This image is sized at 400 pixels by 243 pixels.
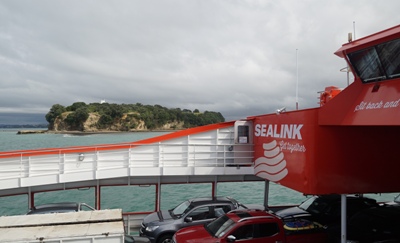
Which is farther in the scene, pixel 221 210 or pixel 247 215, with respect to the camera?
pixel 221 210

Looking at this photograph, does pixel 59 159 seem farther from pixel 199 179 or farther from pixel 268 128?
pixel 268 128

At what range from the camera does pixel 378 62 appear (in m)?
7.54

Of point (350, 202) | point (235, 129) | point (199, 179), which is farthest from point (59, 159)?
point (350, 202)

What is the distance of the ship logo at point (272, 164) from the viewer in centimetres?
1102

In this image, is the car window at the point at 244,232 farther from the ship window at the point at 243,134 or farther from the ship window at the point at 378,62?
the ship window at the point at 243,134

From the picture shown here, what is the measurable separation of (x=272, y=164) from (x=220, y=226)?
11.1 feet

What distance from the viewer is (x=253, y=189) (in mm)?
29406

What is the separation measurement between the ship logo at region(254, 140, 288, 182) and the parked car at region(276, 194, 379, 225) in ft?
5.75

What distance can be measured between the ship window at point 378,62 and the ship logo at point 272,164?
153 inches

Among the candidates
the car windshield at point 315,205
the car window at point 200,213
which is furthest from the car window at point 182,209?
the car windshield at point 315,205

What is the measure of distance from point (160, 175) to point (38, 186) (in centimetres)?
456

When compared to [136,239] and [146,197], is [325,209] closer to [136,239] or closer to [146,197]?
[136,239]

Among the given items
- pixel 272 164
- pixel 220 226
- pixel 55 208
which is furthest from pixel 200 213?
pixel 55 208

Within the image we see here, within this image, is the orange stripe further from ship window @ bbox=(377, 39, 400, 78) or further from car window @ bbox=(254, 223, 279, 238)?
ship window @ bbox=(377, 39, 400, 78)
